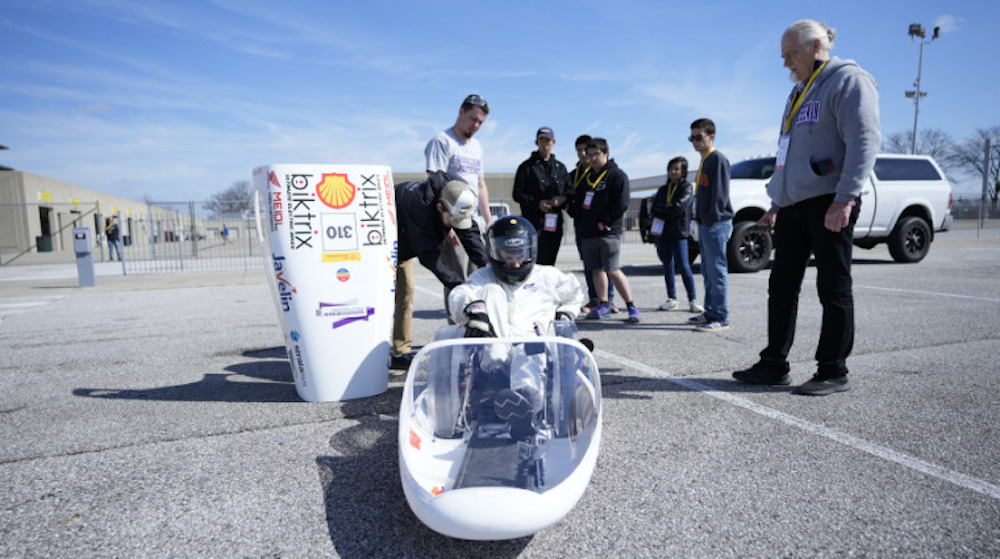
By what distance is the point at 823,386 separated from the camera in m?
3.53

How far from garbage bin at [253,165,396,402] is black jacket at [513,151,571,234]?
303 cm

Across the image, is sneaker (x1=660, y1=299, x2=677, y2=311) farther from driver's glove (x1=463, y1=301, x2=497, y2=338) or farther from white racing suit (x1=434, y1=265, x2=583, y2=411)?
driver's glove (x1=463, y1=301, x2=497, y2=338)

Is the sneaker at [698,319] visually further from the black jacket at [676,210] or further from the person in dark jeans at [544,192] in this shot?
the person in dark jeans at [544,192]

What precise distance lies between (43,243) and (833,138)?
1409 inches

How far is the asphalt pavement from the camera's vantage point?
2.01m

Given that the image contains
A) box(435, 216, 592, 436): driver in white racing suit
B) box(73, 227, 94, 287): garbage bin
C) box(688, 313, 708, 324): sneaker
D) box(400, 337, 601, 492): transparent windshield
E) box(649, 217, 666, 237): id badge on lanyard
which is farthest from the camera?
box(73, 227, 94, 287): garbage bin

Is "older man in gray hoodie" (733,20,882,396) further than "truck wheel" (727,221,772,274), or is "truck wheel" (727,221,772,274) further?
"truck wheel" (727,221,772,274)

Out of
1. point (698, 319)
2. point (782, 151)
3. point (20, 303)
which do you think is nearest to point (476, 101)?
point (782, 151)

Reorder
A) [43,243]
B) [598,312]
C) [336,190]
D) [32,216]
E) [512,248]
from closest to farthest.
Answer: [512,248] → [336,190] → [598,312] → [43,243] → [32,216]

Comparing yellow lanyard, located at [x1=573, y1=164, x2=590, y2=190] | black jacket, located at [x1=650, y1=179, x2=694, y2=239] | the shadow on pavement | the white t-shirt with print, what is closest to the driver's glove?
the shadow on pavement

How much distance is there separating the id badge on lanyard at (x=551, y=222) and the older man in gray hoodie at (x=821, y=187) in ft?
9.33

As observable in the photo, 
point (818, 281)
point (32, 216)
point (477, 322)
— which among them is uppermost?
point (32, 216)

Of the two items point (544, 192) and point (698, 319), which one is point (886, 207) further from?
point (544, 192)

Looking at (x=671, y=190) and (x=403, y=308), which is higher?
(x=671, y=190)
